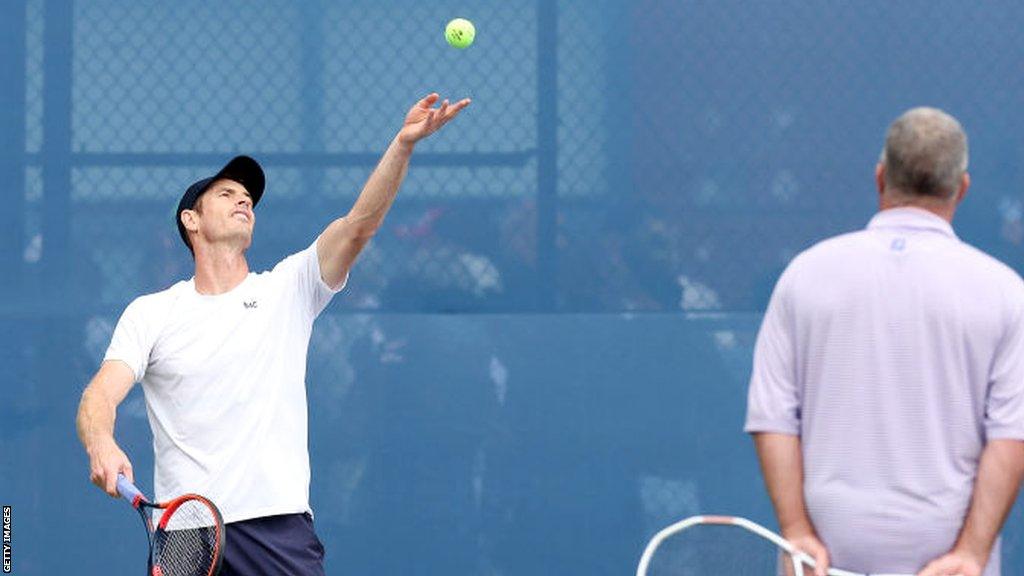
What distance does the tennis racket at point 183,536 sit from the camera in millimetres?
3338

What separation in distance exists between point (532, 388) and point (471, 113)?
2.23ft

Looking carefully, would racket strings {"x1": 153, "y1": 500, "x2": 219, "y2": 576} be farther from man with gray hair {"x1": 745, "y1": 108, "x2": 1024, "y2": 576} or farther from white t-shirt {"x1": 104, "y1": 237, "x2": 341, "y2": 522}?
man with gray hair {"x1": 745, "y1": 108, "x2": 1024, "y2": 576}

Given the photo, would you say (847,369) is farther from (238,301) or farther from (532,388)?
(532,388)

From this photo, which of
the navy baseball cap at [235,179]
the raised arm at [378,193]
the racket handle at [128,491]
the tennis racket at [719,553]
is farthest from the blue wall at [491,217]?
the tennis racket at [719,553]

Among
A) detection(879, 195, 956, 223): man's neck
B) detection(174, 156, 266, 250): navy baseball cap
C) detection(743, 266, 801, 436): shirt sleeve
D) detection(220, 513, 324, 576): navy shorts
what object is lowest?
detection(220, 513, 324, 576): navy shorts

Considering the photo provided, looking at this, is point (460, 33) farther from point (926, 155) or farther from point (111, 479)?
point (926, 155)

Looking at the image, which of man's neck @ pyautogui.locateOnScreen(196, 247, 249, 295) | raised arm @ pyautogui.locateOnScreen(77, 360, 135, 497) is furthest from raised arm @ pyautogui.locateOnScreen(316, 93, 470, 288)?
raised arm @ pyautogui.locateOnScreen(77, 360, 135, 497)

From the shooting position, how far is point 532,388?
4.54 m

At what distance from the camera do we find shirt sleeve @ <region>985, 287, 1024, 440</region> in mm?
2594

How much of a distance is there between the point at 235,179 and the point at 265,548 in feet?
2.74

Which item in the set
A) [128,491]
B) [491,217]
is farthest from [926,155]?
[491,217]

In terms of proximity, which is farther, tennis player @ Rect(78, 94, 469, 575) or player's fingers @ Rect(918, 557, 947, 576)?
tennis player @ Rect(78, 94, 469, 575)

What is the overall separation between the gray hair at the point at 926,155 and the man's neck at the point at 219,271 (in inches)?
60.8

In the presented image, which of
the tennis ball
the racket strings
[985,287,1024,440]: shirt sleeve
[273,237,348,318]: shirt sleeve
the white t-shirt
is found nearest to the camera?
[985,287,1024,440]: shirt sleeve
